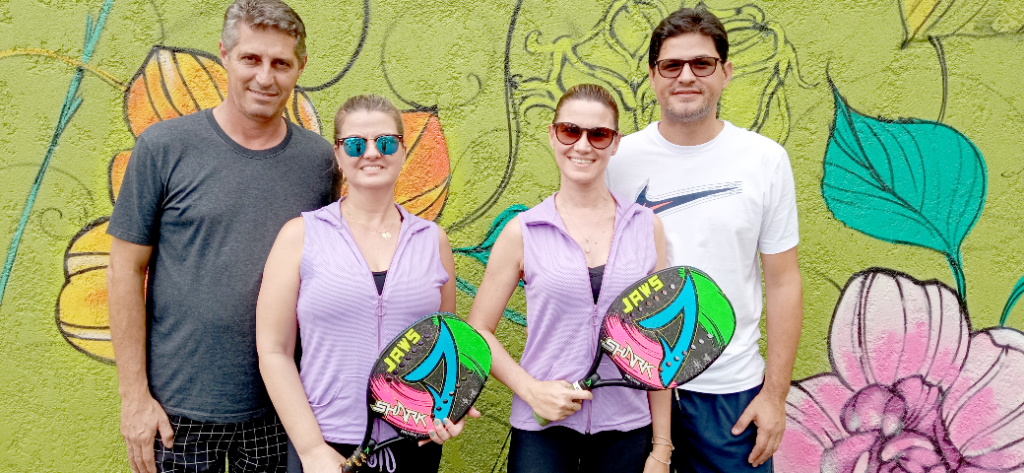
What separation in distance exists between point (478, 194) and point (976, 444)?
2.82 meters

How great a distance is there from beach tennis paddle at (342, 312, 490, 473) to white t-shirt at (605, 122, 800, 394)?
904 mm

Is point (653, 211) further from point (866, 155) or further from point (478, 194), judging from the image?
point (866, 155)

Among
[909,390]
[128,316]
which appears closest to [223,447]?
[128,316]

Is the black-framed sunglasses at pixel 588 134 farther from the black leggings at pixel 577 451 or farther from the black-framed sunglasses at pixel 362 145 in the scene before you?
the black leggings at pixel 577 451

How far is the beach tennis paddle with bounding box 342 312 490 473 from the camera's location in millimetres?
2020

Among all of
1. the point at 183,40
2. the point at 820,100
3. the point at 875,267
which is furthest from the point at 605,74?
the point at 183,40

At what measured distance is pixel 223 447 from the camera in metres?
2.48

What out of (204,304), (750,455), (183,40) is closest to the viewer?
(204,304)

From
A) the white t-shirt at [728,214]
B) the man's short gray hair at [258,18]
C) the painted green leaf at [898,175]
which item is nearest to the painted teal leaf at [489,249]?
the white t-shirt at [728,214]

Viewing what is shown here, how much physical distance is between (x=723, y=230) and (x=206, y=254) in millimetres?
1850

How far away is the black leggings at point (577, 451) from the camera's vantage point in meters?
2.29

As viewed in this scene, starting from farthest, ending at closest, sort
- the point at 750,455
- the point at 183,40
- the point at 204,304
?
→ the point at 183,40 → the point at 750,455 → the point at 204,304

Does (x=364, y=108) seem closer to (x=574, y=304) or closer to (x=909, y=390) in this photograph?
(x=574, y=304)

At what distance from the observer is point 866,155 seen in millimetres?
3348
